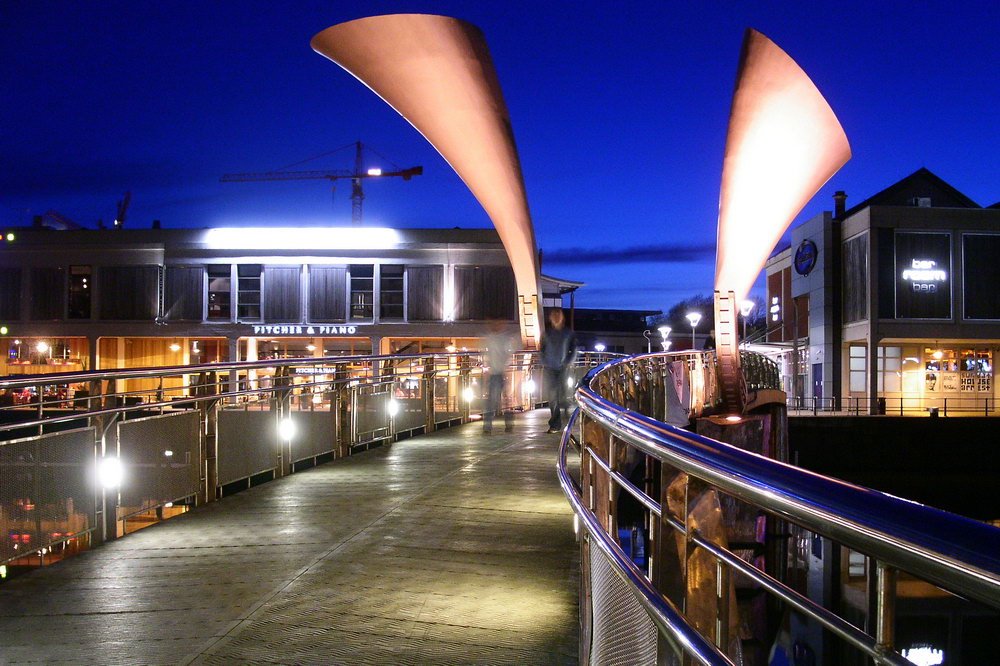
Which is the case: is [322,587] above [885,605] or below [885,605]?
below

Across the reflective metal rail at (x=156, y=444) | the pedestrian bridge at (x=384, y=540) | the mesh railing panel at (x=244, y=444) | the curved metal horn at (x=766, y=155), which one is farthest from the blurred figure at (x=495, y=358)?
the curved metal horn at (x=766, y=155)

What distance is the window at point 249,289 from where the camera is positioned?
1882 inches

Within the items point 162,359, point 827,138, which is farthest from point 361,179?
point 827,138

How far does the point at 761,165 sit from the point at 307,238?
1151 inches

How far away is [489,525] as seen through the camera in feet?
27.3

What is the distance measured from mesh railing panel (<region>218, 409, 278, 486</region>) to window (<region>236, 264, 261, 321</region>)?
3801 cm

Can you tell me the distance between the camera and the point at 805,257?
5009 cm

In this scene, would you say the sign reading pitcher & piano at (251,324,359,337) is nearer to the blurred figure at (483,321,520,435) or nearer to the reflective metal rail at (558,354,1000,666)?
the blurred figure at (483,321,520,435)

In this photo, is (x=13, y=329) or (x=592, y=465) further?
(x=13, y=329)

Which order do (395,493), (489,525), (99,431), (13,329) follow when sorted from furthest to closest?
(13,329) → (395,493) → (489,525) → (99,431)

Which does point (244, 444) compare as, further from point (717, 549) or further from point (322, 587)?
point (717, 549)

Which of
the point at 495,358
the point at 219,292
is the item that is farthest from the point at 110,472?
the point at 219,292

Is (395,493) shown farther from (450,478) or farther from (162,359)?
(162,359)

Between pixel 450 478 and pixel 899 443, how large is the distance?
3141cm
